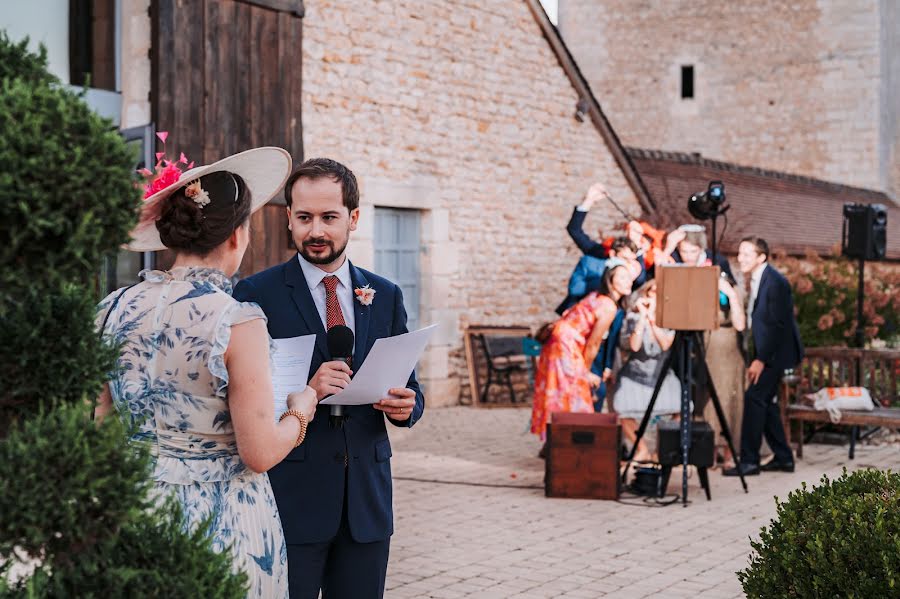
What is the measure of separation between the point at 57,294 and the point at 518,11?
13317 millimetres

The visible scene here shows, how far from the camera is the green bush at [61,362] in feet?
5.16

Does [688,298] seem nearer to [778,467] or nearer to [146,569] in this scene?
[778,467]

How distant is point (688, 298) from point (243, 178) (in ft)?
17.0

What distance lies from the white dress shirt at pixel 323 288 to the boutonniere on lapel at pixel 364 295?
0.04 meters

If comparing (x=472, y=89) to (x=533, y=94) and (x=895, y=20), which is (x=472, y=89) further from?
(x=895, y=20)

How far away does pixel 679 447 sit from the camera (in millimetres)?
7742

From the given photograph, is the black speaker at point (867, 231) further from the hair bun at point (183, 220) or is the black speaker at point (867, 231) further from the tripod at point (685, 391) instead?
the hair bun at point (183, 220)

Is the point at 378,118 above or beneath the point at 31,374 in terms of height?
above

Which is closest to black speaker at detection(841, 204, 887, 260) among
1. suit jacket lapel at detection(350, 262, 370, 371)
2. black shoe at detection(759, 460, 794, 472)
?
black shoe at detection(759, 460, 794, 472)

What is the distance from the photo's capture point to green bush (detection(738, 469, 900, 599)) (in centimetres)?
315

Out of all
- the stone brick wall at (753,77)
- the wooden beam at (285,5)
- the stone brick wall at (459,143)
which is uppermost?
the stone brick wall at (753,77)

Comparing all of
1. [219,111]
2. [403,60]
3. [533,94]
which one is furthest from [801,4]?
[219,111]

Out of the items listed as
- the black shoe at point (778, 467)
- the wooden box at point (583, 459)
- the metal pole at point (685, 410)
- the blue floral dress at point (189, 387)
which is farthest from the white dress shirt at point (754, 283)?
the blue floral dress at point (189, 387)

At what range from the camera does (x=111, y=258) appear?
1768 mm
